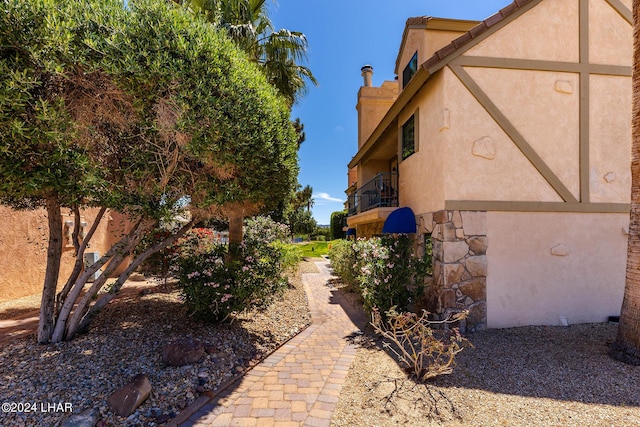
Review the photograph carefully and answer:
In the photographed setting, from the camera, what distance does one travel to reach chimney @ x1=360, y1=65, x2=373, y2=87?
18.8 metres

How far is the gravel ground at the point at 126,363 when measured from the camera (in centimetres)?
426

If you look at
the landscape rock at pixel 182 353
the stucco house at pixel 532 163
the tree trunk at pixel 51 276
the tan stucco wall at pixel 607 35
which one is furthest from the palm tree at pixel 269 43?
the landscape rock at pixel 182 353

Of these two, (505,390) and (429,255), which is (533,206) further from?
(505,390)

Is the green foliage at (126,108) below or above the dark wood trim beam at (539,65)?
below

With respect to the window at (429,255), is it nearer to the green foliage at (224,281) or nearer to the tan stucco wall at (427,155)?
the tan stucco wall at (427,155)

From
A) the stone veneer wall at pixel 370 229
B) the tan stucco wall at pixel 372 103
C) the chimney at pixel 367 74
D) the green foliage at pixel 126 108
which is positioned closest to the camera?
the green foliage at pixel 126 108

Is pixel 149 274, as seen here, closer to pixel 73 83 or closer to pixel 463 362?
pixel 73 83

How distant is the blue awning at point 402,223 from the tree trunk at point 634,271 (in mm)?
4803

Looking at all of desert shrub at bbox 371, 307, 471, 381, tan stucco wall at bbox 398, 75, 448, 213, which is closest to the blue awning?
tan stucco wall at bbox 398, 75, 448, 213

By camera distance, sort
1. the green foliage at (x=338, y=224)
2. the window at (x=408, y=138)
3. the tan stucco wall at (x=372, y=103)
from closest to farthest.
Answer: the window at (x=408, y=138)
the tan stucco wall at (x=372, y=103)
the green foliage at (x=338, y=224)

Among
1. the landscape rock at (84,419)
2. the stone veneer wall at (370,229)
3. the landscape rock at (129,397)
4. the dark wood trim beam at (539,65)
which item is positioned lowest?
the landscape rock at (84,419)

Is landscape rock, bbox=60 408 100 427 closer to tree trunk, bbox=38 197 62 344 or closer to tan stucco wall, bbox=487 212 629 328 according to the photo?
tree trunk, bbox=38 197 62 344

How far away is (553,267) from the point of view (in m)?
7.84

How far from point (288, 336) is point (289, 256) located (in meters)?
6.52
